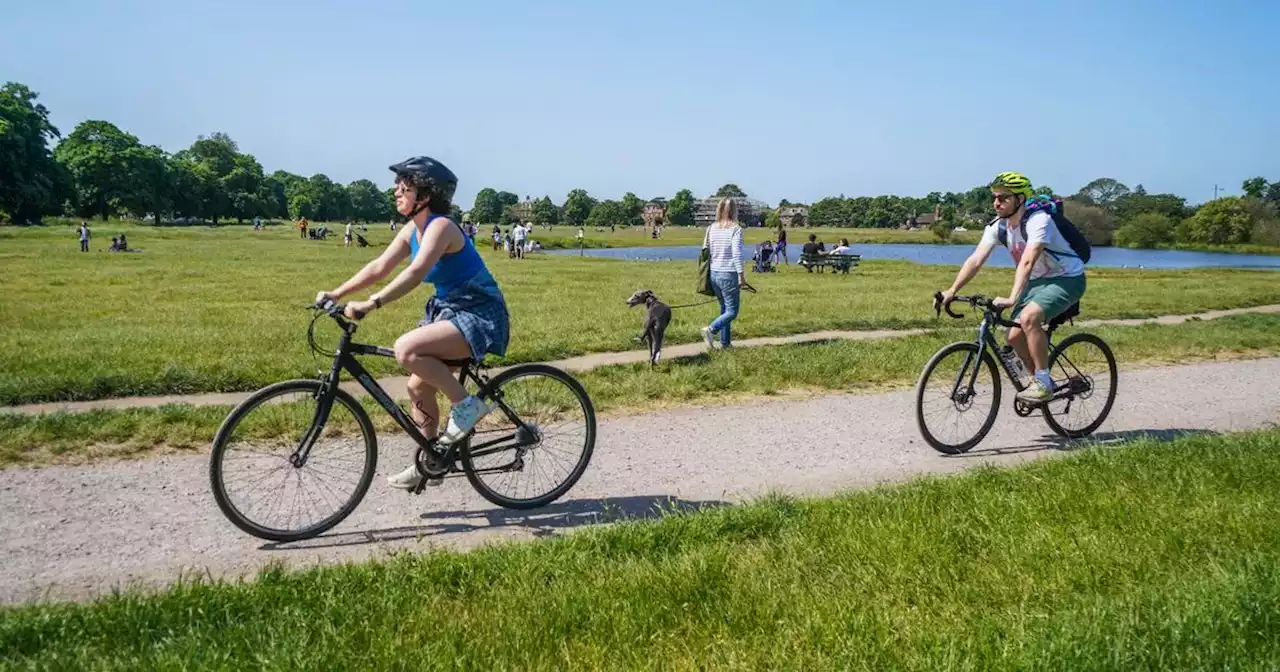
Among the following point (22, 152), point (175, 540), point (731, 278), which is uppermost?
point (22, 152)

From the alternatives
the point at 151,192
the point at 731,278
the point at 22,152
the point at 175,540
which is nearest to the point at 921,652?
the point at 175,540

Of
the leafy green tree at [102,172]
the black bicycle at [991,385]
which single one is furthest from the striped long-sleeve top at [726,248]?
the leafy green tree at [102,172]

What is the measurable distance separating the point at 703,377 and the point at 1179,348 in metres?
7.35

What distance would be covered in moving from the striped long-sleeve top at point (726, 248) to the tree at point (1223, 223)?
10359 cm

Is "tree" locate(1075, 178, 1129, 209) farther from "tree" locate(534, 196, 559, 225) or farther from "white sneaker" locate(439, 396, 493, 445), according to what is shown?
"white sneaker" locate(439, 396, 493, 445)

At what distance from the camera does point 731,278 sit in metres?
10.8

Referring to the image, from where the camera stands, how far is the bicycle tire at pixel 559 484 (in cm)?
497

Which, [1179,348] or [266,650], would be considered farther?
[1179,348]

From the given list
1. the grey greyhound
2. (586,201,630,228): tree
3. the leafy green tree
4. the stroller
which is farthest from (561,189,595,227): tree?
the grey greyhound

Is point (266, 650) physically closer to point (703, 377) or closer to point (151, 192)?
point (703, 377)

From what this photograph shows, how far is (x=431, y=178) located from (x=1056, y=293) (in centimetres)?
489

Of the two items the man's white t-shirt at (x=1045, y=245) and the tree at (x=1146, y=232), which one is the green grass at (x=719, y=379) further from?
the tree at (x=1146, y=232)

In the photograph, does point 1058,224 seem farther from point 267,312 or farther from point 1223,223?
point 1223,223

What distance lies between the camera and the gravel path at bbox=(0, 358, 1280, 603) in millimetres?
4156
